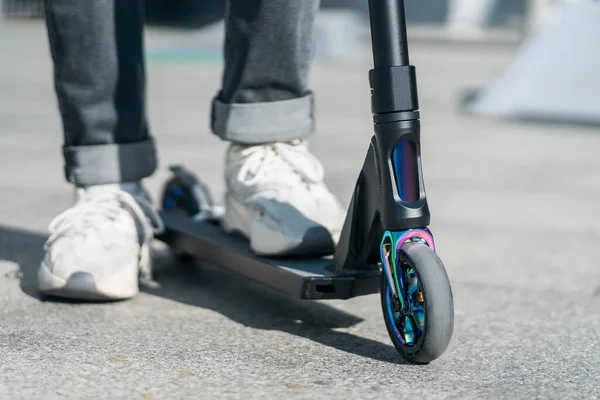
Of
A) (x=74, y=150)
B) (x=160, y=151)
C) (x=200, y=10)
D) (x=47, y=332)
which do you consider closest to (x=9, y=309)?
(x=47, y=332)

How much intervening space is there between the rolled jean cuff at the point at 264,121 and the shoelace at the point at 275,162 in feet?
0.08

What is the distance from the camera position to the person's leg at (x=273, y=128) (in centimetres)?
189

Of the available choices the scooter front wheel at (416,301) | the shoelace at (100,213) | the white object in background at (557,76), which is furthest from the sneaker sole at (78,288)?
the white object in background at (557,76)

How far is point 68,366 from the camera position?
5.09 feet

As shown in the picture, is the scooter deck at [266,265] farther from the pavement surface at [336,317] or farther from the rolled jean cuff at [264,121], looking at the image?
the rolled jean cuff at [264,121]

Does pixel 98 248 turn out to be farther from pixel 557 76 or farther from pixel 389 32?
pixel 557 76

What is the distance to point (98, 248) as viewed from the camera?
1.95 meters

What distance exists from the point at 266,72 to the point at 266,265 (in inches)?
15.3

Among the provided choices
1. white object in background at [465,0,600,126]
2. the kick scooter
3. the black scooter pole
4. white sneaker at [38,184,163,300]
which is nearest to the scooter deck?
the kick scooter

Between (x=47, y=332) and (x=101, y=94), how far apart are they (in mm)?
549

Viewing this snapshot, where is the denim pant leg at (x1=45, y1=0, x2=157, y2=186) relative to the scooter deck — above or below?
above

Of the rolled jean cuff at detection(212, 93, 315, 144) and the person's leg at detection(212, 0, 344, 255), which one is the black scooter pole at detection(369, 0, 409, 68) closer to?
the person's leg at detection(212, 0, 344, 255)

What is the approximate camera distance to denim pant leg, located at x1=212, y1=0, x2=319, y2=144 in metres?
1.89

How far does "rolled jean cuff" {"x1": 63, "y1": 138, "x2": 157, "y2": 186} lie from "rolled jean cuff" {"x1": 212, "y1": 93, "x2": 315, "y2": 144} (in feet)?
0.79
